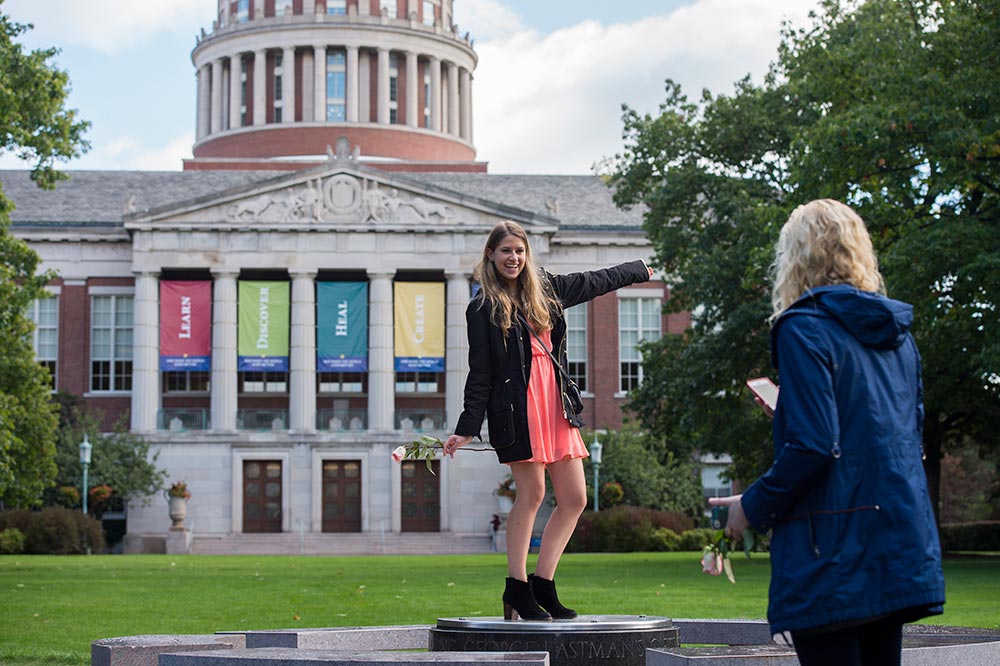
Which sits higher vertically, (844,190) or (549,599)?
(844,190)

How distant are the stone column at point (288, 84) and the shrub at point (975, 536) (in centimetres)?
4626

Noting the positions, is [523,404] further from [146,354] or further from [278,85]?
[278,85]

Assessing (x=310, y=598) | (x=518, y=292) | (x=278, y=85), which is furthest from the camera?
(x=278, y=85)

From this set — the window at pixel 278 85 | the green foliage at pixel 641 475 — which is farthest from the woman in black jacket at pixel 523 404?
the window at pixel 278 85

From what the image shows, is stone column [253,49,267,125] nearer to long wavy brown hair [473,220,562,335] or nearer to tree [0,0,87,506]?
tree [0,0,87,506]

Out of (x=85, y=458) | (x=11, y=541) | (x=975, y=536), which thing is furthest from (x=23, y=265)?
(x=975, y=536)

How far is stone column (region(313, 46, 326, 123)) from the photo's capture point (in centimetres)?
8206

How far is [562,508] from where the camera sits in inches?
318

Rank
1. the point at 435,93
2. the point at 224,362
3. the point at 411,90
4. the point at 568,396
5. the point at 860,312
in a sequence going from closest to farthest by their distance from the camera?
the point at 860,312 < the point at 568,396 < the point at 224,362 < the point at 411,90 < the point at 435,93

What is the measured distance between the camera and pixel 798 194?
29.7m

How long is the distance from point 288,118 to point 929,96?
5930 centimetres

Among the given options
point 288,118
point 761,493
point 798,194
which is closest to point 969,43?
point 798,194

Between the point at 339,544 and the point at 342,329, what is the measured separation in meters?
8.90

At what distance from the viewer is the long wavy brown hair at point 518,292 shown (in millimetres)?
8117
